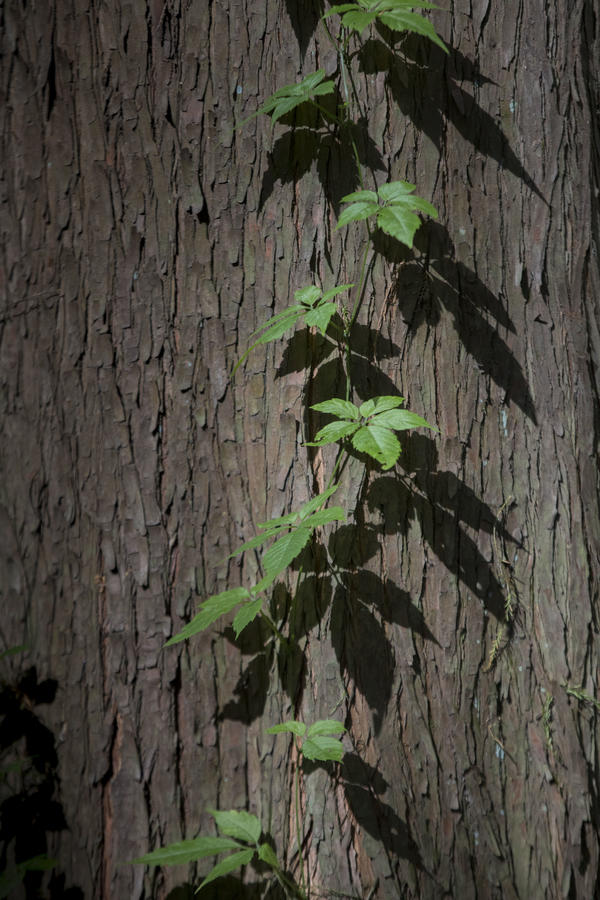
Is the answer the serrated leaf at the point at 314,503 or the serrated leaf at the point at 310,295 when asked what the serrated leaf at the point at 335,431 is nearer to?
the serrated leaf at the point at 314,503

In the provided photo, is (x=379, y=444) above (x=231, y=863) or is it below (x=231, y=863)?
above

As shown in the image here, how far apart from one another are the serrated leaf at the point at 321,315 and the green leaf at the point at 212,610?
1.75ft

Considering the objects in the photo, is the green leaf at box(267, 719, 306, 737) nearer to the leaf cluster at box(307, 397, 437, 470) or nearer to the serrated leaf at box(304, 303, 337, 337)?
the leaf cluster at box(307, 397, 437, 470)

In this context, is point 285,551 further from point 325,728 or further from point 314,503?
point 325,728

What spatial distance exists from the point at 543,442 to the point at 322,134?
0.79 metres

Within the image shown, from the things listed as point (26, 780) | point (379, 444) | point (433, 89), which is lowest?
point (26, 780)

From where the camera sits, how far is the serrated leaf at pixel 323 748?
116cm

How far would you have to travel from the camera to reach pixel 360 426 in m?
1.20

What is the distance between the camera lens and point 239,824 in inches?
48.6

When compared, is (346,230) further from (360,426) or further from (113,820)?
(113,820)

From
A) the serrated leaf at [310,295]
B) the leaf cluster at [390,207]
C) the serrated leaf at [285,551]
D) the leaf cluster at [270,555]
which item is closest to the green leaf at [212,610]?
the leaf cluster at [270,555]

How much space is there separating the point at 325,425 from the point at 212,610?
43 centimetres

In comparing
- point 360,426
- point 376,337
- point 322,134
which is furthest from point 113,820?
point 322,134

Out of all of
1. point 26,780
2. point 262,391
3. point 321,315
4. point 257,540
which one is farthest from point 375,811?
point 321,315
